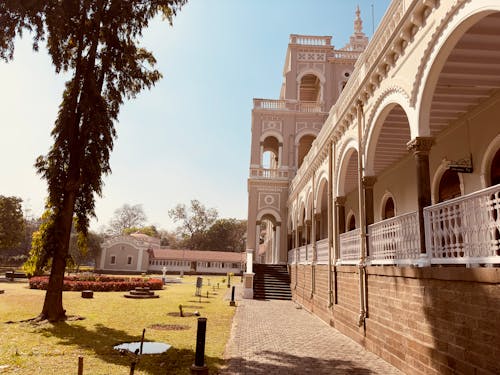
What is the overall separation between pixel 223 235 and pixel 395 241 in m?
71.9

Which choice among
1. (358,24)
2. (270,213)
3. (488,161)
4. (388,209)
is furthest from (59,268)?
(358,24)

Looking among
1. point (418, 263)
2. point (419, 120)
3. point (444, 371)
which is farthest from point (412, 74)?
point (444, 371)

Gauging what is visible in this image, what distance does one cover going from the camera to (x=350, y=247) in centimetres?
1099

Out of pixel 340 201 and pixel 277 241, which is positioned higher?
pixel 340 201

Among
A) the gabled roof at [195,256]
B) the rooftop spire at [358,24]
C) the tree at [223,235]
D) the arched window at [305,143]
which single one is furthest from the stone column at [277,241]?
the tree at [223,235]

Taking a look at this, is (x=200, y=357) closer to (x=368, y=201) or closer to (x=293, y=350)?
(x=293, y=350)

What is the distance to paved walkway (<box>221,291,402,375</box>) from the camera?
690 centimetres

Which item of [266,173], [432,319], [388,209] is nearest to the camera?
[432,319]

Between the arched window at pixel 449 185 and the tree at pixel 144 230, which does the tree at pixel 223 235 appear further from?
the arched window at pixel 449 185

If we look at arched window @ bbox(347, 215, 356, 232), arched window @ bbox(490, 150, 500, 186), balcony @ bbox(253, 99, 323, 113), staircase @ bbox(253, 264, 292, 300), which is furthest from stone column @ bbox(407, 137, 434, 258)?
balcony @ bbox(253, 99, 323, 113)

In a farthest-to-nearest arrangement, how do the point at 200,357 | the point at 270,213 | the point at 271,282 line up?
1. the point at 270,213
2. the point at 271,282
3. the point at 200,357

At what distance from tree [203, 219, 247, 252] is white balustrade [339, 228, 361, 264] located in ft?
222

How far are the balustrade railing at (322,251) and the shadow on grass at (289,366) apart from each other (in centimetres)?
682

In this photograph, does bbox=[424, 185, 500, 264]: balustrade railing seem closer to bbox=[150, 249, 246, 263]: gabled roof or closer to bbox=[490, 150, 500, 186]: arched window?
bbox=[490, 150, 500, 186]: arched window
